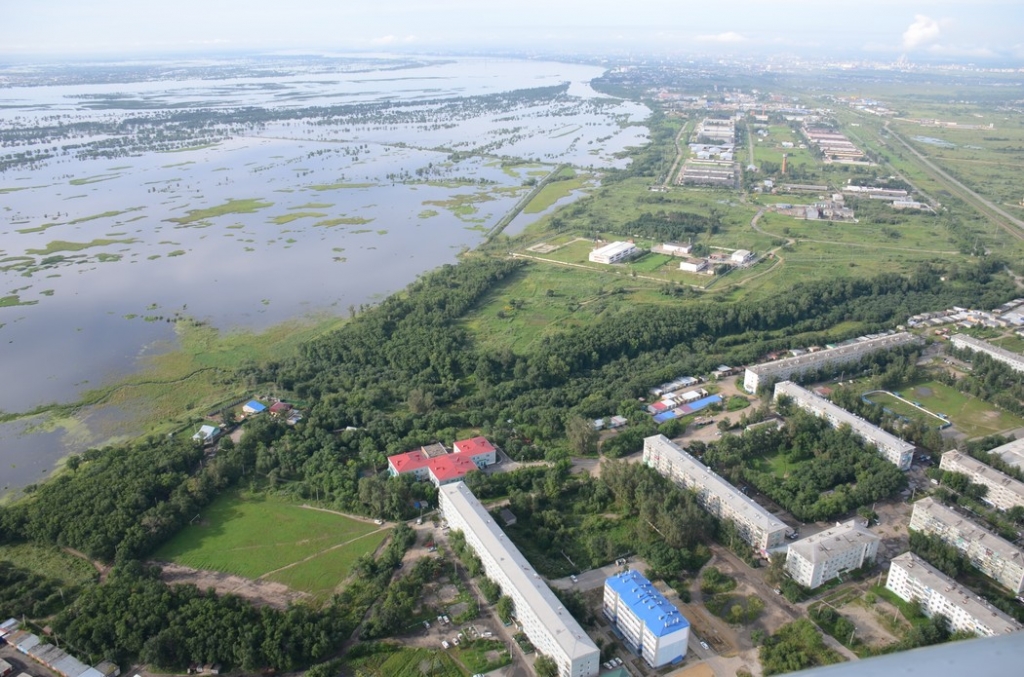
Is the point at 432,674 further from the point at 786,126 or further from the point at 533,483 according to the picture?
the point at 786,126

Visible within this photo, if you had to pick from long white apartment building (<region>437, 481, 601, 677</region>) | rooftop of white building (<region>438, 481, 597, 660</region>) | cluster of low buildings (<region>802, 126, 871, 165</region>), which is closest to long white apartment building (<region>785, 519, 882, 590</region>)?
long white apartment building (<region>437, 481, 601, 677</region>)

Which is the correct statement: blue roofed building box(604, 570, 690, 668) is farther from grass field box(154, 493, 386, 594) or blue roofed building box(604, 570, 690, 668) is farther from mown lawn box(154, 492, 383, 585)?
mown lawn box(154, 492, 383, 585)

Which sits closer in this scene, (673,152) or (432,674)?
(432,674)

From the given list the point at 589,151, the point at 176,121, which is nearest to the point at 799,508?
the point at 589,151

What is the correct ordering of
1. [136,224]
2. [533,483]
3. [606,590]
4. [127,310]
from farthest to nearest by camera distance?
[136,224] < [127,310] < [533,483] < [606,590]

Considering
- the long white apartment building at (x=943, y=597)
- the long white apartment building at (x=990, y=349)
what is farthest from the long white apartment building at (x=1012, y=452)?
the long white apartment building at (x=943, y=597)
